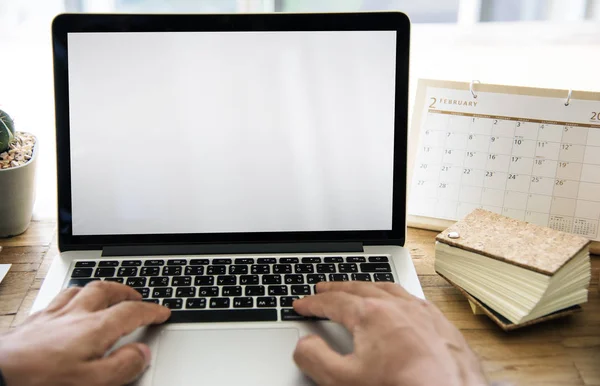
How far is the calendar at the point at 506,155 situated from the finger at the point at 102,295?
504 millimetres

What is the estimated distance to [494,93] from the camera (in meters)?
0.95

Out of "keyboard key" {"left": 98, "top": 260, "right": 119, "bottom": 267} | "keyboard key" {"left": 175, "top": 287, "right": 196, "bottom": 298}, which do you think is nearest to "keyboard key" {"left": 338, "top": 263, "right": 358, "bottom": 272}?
"keyboard key" {"left": 175, "top": 287, "right": 196, "bottom": 298}

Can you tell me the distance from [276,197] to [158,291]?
0.22m

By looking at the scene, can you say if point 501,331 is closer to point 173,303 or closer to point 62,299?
point 173,303

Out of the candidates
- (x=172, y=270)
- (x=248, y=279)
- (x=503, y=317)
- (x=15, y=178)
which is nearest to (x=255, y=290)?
(x=248, y=279)

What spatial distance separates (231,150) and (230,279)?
0.19 meters

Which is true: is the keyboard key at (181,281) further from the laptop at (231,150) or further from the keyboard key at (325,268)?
the keyboard key at (325,268)

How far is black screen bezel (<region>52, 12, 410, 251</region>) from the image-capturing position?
Answer: 828 mm

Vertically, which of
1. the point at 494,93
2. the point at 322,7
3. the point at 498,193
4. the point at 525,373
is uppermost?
the point at 322,7

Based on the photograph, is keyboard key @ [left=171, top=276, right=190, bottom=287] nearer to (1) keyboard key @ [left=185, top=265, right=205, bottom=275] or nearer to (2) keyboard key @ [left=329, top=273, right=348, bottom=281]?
(1) keyboard key @ [left=185, top=265, right=205, bottom=275]

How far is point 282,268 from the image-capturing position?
32.9 inches

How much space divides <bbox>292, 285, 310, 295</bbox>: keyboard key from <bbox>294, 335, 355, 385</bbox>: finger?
0.12 meters

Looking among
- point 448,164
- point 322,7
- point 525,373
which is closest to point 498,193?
point 448,164

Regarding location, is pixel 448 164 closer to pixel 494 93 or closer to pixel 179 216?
pixel 494 93
